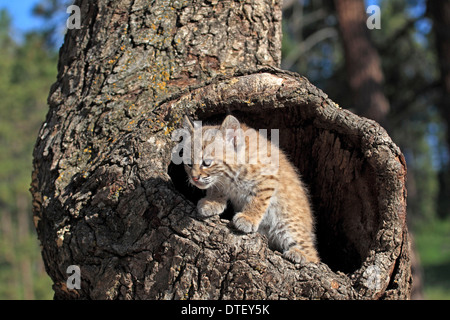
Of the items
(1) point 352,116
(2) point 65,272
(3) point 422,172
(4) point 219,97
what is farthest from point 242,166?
(3) point 422,172

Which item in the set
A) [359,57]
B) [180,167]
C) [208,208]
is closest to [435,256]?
[359,57]

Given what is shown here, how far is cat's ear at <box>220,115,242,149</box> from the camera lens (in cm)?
370

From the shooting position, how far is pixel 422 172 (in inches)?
1610

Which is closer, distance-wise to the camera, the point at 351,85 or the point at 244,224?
the point at 244,224

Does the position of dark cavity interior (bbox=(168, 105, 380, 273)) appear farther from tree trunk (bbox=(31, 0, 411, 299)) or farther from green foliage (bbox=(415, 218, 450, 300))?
→ green foliage (bbox=(415, 218, 450, 300))

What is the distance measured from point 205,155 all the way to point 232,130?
32 centimetres

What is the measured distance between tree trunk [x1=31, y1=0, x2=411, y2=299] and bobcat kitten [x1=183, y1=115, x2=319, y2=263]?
222 millimetres

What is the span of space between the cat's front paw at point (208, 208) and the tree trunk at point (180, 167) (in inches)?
2.9

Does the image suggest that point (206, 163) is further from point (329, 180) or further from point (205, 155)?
point (329, 180)

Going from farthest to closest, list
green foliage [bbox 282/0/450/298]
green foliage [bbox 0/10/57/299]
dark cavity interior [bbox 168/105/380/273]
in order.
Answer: green foliage [bbox 0/10/57/299] → green foliage [bbox 282/0/450/298] → dark cavity interior [bbox 168/105/380/273]

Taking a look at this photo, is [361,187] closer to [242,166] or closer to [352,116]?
[352,116]

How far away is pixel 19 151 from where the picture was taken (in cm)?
2808

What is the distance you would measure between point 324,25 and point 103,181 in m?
12.4

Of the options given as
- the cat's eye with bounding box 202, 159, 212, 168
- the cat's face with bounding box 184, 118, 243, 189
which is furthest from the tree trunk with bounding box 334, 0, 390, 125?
the cat's eye with bounding box 202, 159, 212, 168
